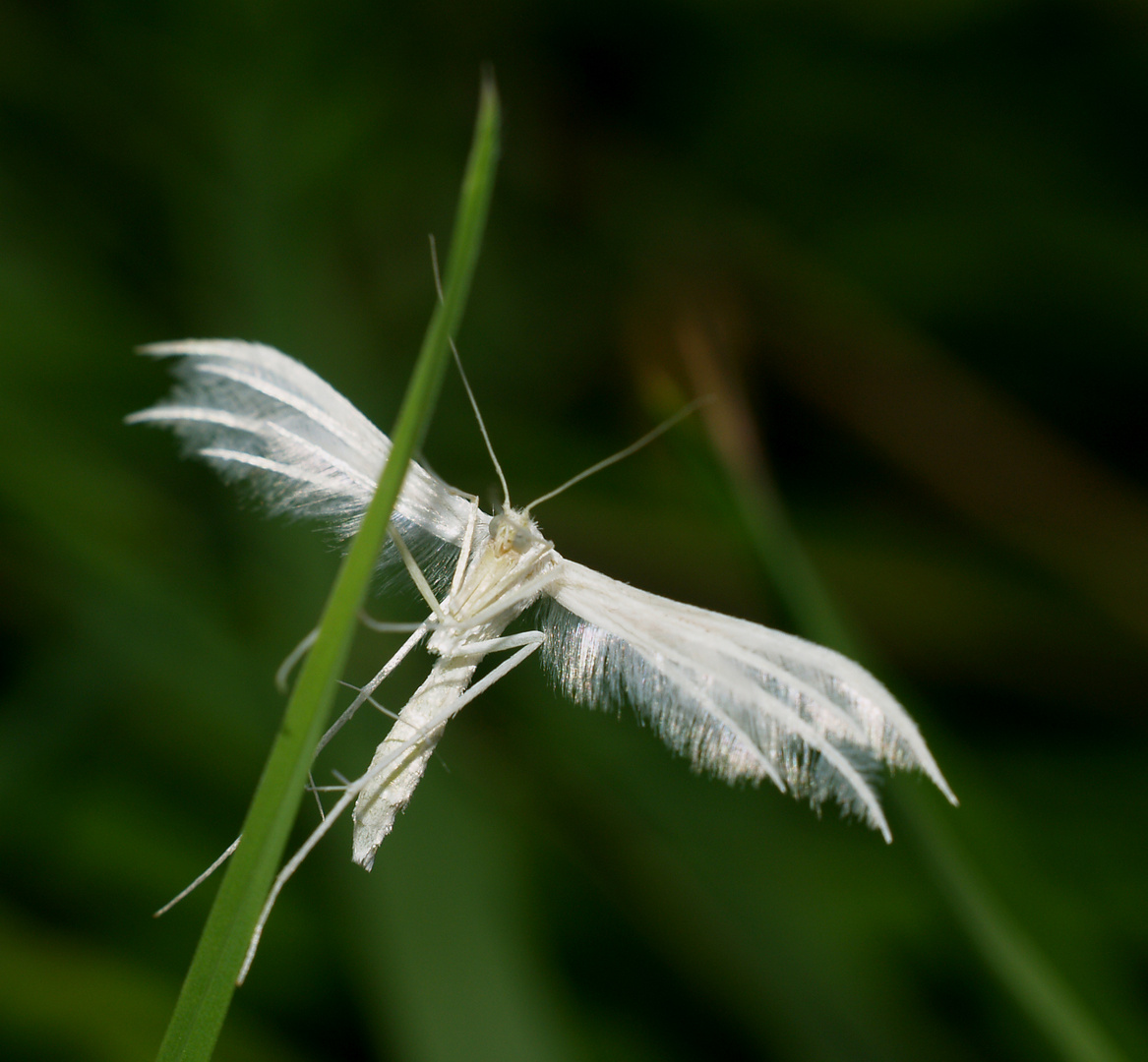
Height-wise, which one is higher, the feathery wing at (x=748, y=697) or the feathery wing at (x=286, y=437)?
the feathery wing at (x=286, y=437)

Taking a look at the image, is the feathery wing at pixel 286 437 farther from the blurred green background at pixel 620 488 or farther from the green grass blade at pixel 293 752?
the green grass blade at pixel 293 752

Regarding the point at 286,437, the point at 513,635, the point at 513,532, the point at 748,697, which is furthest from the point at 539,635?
the point at 286,437

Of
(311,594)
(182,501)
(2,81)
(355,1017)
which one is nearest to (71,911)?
(355,1017)

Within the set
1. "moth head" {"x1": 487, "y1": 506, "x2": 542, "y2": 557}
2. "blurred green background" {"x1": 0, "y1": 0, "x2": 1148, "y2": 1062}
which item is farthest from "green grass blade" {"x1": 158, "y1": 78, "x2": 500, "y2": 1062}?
"blurred green background" {"x1": 0, "y1": 0, "x2": 1148, "y2": 1062}

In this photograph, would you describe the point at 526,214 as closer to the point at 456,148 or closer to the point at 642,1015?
the point at 456,148

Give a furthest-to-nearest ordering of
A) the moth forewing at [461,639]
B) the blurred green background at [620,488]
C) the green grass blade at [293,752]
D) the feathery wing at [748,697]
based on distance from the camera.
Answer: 1. the blurred green background at [620,488]
2. the moth forewing at [461,639]
3. the feathery wing at [748,697]
4. the green grass blade at [293,752]

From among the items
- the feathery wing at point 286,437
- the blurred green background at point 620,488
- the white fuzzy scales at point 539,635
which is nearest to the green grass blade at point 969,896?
the blurred green background at point 620,488

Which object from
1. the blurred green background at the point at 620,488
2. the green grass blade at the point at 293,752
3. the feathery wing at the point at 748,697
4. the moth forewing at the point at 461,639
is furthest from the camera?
the blurred green background at the point at 620,488
